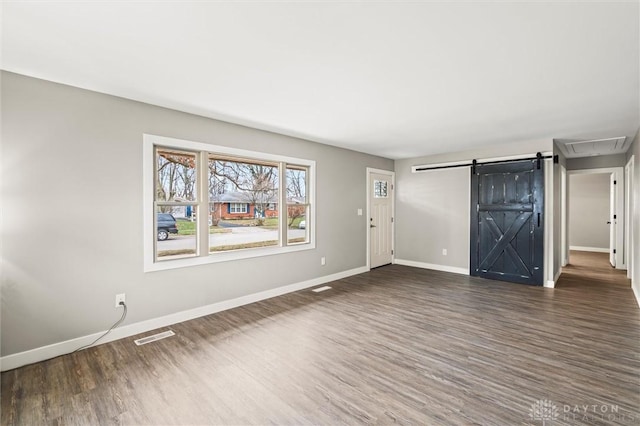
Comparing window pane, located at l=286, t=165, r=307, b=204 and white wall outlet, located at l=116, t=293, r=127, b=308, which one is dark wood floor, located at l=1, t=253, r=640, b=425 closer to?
white wall outlet, located at l=116, t=293, r=127, b=308

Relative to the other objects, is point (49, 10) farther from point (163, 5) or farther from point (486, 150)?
point (486, 150)

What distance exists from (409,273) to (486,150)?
2.78m

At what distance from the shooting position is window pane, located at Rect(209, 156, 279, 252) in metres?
3.88

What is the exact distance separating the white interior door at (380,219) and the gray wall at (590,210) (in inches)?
237

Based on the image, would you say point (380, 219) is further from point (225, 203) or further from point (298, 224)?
point (225, 203)

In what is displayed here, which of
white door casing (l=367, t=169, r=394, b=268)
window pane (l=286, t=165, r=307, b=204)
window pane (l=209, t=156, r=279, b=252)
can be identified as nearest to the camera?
window pane (l=209, t=156, r=279, b=252)

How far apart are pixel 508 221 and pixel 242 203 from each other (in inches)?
182

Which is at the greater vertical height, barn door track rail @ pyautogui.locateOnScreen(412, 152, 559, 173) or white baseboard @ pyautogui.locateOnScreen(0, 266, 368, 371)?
barn door track rail @ pyautogui.locateOnScreen(412, 152, 559, 173)

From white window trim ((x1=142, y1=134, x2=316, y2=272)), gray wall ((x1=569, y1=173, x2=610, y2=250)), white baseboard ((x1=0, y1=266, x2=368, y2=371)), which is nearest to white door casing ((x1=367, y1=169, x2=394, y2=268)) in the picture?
white baseboard ((x1=0, y1=266, x2=368, y2=371))

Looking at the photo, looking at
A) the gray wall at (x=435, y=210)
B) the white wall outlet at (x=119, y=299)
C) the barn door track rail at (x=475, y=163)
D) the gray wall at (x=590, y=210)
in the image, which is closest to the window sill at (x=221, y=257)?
the white wall outlet at (x=119, y=299)

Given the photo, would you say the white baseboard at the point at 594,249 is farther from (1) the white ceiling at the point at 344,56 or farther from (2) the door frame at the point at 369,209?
(1) the white ceiling at the point at 344,56

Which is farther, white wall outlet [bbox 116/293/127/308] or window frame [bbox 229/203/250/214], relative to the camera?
window frame [bbox 229/203/250/214]

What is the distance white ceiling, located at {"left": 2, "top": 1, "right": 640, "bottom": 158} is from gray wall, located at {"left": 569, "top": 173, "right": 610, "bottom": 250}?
6.26 metres

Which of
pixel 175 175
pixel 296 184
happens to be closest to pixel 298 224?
pixel 296 184
